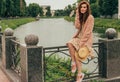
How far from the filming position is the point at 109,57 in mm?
Answer: 7211

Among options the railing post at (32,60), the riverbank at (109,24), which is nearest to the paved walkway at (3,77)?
the railing post at (32,60)

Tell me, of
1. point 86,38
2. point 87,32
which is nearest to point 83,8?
point 87,32

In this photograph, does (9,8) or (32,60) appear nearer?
(32,60)

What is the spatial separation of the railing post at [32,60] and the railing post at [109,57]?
1.50 meters

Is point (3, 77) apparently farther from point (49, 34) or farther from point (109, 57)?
point (49, 34)

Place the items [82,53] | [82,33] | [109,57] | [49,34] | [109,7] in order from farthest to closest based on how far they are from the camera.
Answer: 1. [109,7]
2. [49,34]
3. [109,57]
4. [82,33]
5. [82,53]

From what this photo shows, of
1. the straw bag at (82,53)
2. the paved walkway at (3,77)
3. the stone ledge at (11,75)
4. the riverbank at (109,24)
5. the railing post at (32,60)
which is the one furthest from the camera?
the riverbank at (109,24)

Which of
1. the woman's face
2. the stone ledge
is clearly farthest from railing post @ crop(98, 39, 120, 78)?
the stone ledge

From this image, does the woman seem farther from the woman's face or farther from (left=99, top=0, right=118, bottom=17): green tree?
(left=99, top=0, right=118, bottom=17): green tree

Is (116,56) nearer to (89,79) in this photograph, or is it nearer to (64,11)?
(89,79)

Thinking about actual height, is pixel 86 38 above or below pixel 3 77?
above

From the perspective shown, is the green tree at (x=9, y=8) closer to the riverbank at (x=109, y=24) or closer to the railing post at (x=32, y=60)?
the riverbank at (x=109, y=24)

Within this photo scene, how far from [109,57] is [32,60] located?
178cm

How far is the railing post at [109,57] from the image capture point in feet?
23.6
